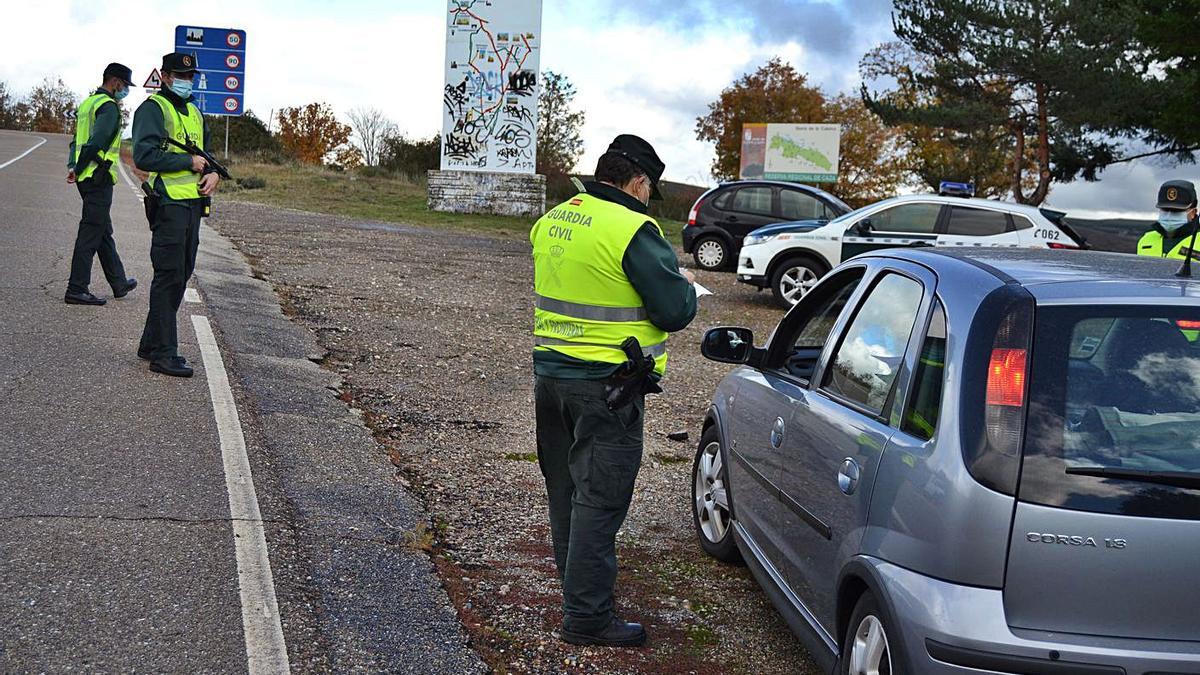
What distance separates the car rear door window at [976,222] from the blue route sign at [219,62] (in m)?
23.7

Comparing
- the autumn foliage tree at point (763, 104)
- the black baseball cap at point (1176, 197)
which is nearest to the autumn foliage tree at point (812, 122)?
the autumn foliage tree at point (763, 104)

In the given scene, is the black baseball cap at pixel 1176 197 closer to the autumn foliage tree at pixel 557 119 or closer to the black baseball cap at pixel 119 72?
the black baseball cap at pixel 119 72

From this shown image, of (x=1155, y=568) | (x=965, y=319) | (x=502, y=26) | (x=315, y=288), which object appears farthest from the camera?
(x=502, y=26)

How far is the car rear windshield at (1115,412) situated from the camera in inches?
112

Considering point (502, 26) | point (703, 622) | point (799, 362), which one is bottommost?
point (703, 622)

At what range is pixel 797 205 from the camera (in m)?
19.5

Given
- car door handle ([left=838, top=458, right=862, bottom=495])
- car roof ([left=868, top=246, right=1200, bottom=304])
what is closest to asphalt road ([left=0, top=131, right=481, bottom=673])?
car door handle ([left=838, top=458, right=862, bottom=495])

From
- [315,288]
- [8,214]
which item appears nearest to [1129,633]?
[315,288]

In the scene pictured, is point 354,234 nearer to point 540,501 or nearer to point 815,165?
point 540,501

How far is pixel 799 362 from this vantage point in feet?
15.4

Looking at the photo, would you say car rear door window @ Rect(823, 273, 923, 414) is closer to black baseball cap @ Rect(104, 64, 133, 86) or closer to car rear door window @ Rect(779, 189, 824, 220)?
black baseball cap @ Rect(104, 64, 133, 86)

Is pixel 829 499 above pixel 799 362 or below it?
below

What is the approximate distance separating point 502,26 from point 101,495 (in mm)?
25809

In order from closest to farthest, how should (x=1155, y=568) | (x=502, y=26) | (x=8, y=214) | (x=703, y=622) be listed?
(x=1155, y=568), (x=703, y=622), (x=8, y=214), (x=502, y=26)
